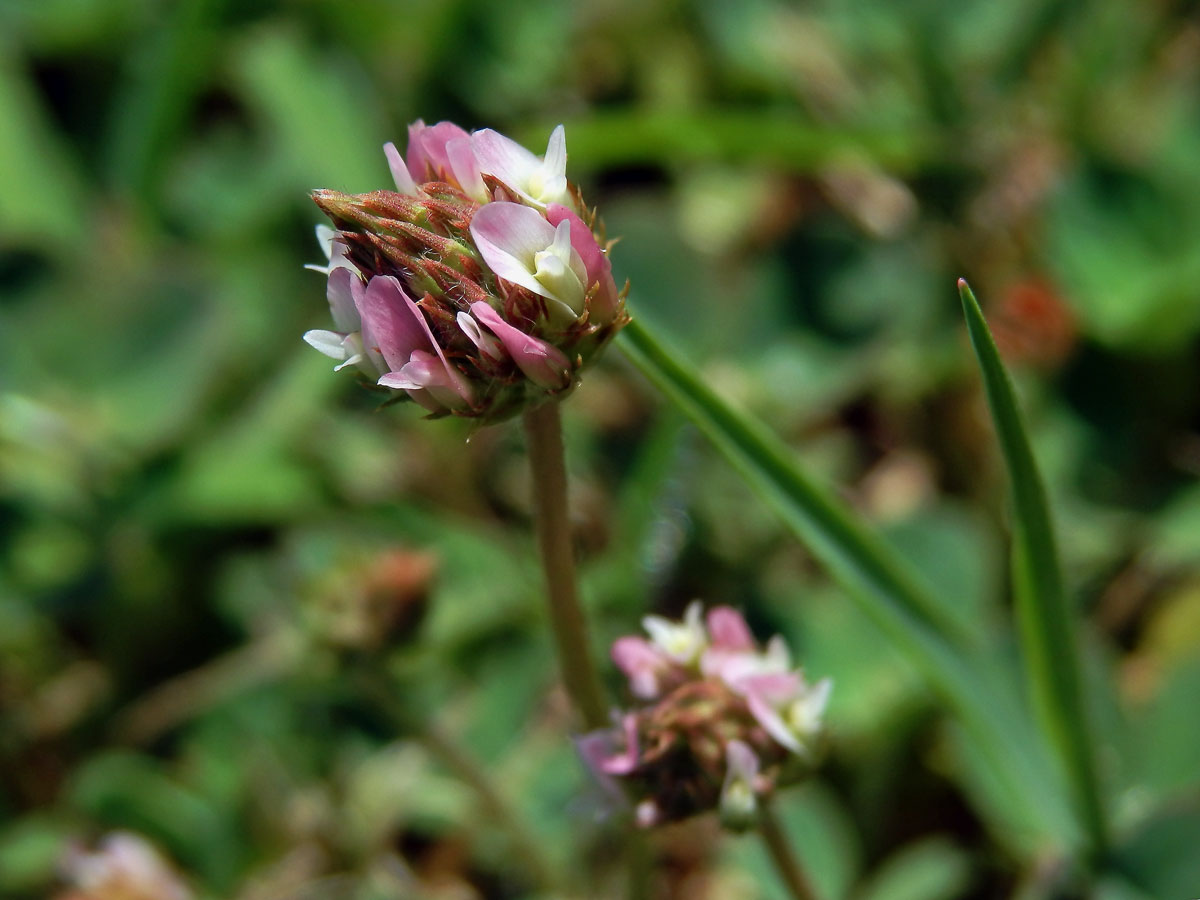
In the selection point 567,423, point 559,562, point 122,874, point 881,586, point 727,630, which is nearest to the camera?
point 559,562

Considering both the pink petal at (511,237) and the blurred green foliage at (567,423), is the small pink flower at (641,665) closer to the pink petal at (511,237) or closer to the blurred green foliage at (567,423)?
the pink petal at (511,237)

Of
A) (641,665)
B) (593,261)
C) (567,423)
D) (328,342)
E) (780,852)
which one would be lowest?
(780,852)

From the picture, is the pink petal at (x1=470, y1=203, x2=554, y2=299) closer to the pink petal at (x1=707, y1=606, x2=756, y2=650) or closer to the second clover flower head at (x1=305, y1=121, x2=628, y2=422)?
the second clover flower head at (x1=305, y1=121, x2=628, y2=422)

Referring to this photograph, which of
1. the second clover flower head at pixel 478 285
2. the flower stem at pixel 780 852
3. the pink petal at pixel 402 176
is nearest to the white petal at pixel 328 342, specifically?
the second clover flower head at pixel 478 285

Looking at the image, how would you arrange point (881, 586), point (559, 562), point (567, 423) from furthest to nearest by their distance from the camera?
point (567, 423), point (881, 586), point (559, 562)

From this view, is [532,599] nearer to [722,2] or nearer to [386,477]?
[386,477]

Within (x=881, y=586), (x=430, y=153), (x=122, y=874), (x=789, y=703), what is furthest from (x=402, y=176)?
(x=122, y=874)

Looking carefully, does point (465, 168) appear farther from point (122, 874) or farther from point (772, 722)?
point (122, 874)

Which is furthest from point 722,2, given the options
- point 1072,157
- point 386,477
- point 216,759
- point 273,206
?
point 216,759
